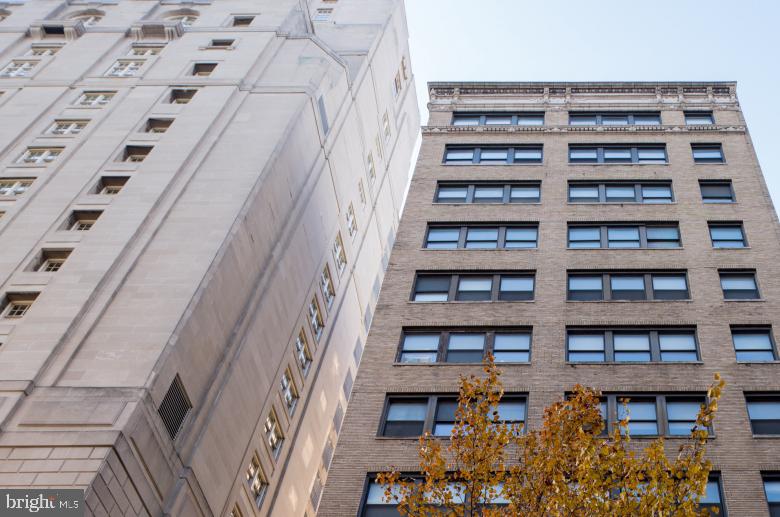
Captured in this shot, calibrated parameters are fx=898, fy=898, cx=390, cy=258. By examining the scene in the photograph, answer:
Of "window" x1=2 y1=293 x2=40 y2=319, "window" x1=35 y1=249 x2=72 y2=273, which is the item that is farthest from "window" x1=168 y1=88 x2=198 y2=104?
"window" x1=2 y1=293 x2=40 y2=319

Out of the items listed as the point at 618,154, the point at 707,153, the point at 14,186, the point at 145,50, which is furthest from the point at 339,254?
the point at 707,153

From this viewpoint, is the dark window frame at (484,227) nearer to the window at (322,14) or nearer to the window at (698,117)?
the window at (698,117)

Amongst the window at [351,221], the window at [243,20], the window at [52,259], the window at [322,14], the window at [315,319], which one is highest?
the window at [322,14]

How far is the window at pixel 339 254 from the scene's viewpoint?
Answer: 61.6 m

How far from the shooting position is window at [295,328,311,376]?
53594mm

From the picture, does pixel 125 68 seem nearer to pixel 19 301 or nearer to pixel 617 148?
pixel 19 301

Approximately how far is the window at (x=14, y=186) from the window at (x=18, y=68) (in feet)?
54.2

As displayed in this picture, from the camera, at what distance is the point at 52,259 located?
4384cm

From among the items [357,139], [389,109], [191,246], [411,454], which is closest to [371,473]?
[411,454]

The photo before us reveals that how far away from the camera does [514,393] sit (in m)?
35.1

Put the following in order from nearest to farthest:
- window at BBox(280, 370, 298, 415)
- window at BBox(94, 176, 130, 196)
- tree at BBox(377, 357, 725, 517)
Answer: tree at BBox(377, 357, 725, 517)
window at BBox(94, 176, 130, 196)
window at BBox(280, 370, 298, 415)

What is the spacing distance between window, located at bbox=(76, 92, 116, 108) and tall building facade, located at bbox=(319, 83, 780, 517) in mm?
21742

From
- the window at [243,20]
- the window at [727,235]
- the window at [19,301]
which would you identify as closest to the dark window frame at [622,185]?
the window at [727,235]

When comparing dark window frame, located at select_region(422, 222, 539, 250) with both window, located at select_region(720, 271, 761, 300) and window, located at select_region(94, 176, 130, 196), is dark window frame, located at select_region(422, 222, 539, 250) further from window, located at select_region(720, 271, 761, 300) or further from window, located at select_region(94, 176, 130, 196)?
window, located at select_region(94, 176, 130, 196)
